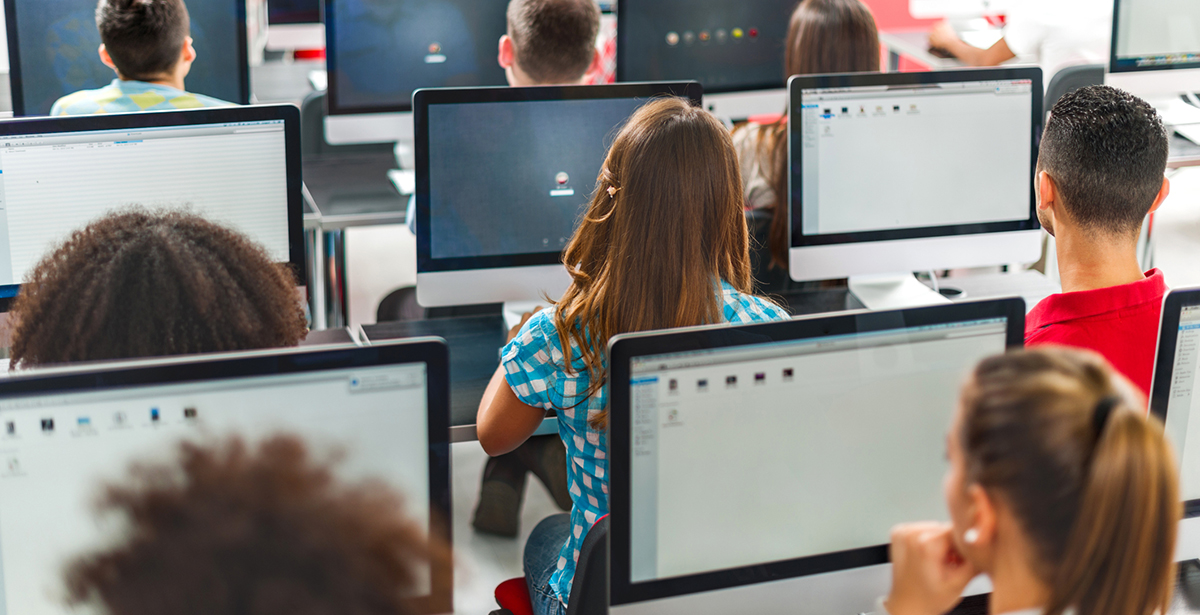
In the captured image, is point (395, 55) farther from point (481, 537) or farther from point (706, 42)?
point (481, 537)

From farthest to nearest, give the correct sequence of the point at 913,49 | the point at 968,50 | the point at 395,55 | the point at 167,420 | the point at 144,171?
the point at 913,49 < the point at 968,50 < the point at 395,55 < the point at 144,171 < the point at 167,420

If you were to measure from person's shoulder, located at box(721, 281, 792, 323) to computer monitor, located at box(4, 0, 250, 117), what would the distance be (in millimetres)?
1815

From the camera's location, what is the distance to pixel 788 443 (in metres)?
1.12

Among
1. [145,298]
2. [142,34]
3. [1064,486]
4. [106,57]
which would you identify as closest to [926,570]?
[1064,486]

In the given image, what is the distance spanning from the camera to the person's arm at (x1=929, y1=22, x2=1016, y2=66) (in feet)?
12.5

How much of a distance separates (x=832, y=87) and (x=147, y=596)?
5.49ft

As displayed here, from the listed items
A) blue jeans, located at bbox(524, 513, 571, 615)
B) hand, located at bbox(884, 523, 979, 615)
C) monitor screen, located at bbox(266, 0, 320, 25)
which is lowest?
blue jeans, located at bbox(524, 513, 571, 615)

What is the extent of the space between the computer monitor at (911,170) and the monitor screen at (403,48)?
1.12 metres

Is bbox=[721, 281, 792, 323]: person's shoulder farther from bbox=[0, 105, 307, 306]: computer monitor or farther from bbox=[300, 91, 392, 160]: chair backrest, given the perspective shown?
bbox=[300, 91, 392, 160]: chair backrest

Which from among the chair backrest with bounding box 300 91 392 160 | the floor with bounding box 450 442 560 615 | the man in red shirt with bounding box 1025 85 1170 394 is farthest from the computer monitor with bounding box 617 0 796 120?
the man in red shirt with bounding box 1025 85 1170 394

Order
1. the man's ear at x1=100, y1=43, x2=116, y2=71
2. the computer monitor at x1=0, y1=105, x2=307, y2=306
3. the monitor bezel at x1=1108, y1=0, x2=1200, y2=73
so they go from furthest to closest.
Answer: the monitor bezel at x1=1108, y1=0, x2=1200, y2=73, the man's ear at x1=100, y1=43, x2=116, y2=71, the computer monitor at x1=0, y1=105, x2=307, y2=306

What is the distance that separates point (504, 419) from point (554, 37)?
1.25m

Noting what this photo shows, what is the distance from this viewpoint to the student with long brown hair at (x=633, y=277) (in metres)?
1.34

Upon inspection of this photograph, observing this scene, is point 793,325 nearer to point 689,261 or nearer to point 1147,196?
point 689,261
